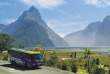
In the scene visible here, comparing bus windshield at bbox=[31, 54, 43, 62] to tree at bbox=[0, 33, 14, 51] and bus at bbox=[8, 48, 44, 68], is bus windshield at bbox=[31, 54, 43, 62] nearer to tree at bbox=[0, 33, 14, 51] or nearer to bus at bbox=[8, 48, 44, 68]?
bus at bbox=[8, 48, 44, 68]

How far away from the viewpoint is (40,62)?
24.1 meters

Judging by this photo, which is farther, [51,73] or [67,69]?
[67,69]

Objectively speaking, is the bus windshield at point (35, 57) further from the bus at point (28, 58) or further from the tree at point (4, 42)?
the tree at point (4, 42)

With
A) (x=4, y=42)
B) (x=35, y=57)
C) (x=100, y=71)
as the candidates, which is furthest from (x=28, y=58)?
(x=4, y=42)

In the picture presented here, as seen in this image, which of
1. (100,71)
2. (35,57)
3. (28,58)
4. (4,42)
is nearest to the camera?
(100,71)

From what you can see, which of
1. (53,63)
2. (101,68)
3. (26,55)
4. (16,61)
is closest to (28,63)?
(26,55)

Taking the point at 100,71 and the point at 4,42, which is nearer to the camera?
the point at 100,71

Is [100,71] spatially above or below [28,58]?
below

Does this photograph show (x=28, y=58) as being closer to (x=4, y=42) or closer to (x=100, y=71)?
(x=100, y=71)

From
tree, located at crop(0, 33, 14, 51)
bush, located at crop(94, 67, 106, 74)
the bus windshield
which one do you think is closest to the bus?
the bus windshield

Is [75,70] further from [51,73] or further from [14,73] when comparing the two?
[14,73]

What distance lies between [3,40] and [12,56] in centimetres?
6796

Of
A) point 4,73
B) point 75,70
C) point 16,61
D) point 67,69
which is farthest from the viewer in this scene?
point 16,61

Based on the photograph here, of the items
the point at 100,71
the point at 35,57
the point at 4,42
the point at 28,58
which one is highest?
the point at 4,42
